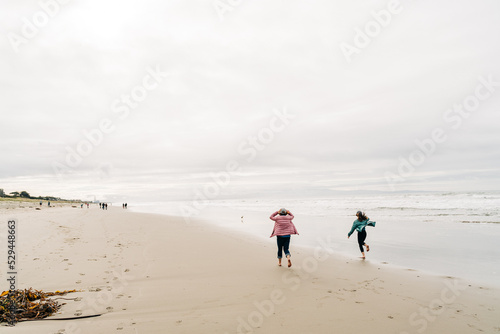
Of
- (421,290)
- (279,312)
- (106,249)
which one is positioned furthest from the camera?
(106,249)

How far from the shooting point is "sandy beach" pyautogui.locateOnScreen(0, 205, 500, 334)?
527 cm

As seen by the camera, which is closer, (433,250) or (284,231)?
(284,231)

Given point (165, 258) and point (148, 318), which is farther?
point (165, 258)

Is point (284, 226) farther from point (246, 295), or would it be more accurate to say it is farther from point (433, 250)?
point (433, 250)

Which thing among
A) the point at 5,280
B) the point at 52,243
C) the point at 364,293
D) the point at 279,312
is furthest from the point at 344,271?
the point at 52,243

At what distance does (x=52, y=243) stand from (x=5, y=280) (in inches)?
259

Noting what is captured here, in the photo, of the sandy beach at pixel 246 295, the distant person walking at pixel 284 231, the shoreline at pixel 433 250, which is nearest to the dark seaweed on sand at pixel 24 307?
the sandy beach at pixel 246 295

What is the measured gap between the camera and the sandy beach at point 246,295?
5270mm

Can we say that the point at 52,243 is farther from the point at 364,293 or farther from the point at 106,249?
the point at 364,293

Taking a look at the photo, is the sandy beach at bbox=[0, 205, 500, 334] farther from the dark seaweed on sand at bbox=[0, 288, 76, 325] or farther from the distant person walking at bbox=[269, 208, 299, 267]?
the distant person walking at bbox=[269, 208, 299, 267]

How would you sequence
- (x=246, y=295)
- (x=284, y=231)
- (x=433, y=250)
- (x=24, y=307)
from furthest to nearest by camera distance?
(x=433, y=250) → (x=284, y=231) → (x=246, y=295) → (x=24, y=307)

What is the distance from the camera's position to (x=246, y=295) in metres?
7.01

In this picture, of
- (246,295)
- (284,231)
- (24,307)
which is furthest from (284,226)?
(24,307)

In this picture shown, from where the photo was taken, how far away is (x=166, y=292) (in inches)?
281
